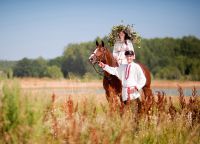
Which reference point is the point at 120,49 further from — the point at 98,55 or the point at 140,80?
the point at 140,80

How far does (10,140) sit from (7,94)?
2.11 ft

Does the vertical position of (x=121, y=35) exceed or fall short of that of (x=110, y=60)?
it exceeds it

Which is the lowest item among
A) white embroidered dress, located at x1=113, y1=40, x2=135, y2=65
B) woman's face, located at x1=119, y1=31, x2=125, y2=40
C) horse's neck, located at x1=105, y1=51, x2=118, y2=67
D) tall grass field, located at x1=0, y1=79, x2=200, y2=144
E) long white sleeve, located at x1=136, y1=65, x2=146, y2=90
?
tall grass field, located at x1=0, y1=79, x2=200, y2=144

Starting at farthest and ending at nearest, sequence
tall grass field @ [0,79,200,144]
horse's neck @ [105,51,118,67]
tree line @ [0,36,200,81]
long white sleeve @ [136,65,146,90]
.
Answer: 1. tree line @ [0,36,200,81]
2. horse's neck @ [105,51,118,67]
3. long white sleeve @ [136,65,146,90]
4. tall grass field @ [0,79,200,144]

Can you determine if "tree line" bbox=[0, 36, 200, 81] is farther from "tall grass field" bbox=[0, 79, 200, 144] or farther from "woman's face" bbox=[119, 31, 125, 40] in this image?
"tall grass field" bbox=[0, 79, 200, 144]

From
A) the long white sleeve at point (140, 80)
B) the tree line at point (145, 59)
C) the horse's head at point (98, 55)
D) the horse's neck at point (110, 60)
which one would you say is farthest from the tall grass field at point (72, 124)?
the tree line at point (145, 59)

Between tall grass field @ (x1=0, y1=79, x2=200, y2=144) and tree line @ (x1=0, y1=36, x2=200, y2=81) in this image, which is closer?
tall grass field @ (x1=0, y1=79, x2=200, y2=144)

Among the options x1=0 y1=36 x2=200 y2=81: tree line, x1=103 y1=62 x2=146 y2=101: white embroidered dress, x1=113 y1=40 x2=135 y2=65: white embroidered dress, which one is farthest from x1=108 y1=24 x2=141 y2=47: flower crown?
x1=0 y1=36 x2=200 y2=81: tree line

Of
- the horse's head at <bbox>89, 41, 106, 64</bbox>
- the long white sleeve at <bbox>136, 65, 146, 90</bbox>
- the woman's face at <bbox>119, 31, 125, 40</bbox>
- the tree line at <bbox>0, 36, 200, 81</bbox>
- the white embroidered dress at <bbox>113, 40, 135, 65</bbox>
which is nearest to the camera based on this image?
the long white sleeve at <bbox>136, 65, 146, 90</bbox>

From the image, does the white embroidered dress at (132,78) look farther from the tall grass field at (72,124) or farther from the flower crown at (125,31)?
the flower crown at (125,31)

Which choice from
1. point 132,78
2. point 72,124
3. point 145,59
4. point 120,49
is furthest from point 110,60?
point 145,59

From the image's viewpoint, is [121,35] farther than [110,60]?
Yes

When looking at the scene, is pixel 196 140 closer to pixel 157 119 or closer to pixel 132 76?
pixel 157 119

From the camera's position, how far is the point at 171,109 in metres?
8.70
